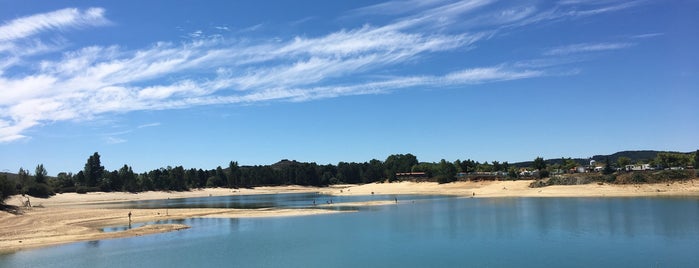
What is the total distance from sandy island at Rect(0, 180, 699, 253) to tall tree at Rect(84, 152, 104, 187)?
11295mm

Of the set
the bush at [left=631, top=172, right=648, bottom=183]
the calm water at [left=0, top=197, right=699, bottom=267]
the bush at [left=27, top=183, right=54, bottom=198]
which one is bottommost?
the calm water at [left=0, top=197, right=699, bottom=267]

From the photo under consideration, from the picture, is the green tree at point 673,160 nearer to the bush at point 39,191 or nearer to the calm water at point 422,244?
the calm water at point 422,244

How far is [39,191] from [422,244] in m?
111

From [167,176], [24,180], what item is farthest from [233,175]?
[24,180]

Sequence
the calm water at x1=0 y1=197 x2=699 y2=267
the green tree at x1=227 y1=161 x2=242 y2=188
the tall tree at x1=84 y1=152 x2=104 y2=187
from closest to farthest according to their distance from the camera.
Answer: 1. the calm water at x1=0 y1=197 x2=699 y2=267
2. the tall tree at x1=84 y1=152 x2=104 y2=187
3. the green tree at x1=227 y1=161 x2=242 y2=188

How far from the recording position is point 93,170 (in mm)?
149250

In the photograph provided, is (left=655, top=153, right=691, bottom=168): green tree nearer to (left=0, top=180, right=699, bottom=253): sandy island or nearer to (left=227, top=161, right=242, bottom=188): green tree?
(left=0, top=180, right=699, bottom=253): sandy island

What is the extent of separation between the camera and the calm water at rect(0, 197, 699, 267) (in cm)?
3141

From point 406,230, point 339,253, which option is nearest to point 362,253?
point 339,253

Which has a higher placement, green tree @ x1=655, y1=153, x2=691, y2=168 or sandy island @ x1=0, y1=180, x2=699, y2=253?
green tree @ x1=655, y1=153, x2=691, y2=168

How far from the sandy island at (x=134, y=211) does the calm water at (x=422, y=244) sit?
14.2 ft

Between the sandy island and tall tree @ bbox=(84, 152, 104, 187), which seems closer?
→ the sandy island

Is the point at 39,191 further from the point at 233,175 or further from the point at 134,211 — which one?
the point at 233,175

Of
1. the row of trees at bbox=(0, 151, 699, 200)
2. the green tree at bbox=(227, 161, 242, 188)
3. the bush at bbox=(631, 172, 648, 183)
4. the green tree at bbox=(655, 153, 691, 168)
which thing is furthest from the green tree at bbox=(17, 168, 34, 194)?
the green tree at bbox=(655, 153, 691, 168)
